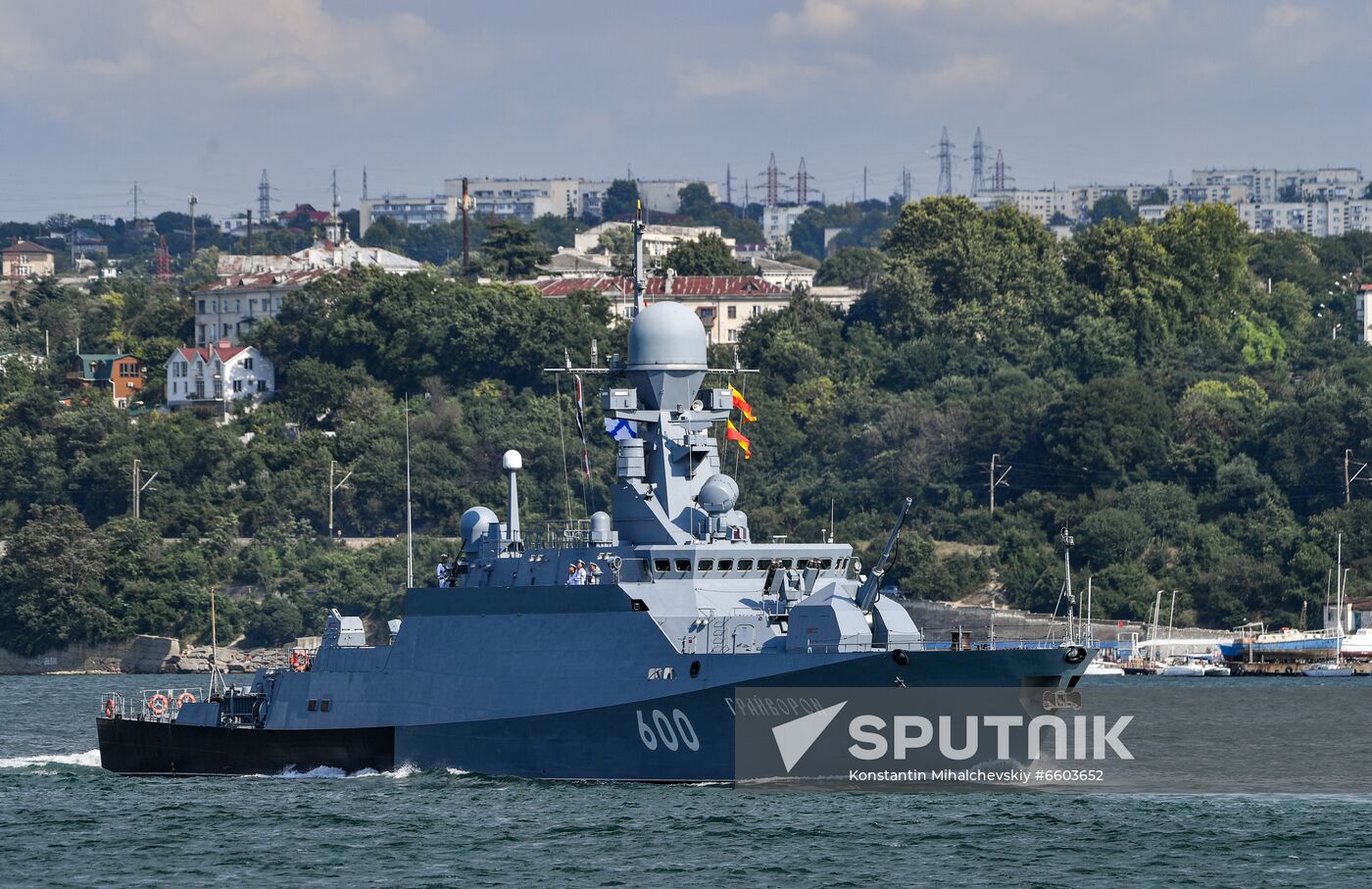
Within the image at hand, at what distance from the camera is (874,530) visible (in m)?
90.5

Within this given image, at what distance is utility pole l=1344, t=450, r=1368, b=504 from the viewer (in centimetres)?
8988

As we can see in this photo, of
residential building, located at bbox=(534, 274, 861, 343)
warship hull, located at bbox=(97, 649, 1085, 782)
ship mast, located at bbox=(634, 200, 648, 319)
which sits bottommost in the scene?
warship hull, located at bbox=(97, 649, 1085, 782)

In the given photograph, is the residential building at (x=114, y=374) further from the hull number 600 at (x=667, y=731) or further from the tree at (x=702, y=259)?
the hull number 600 at (x=667, y=731)

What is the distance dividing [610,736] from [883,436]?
64.3 m

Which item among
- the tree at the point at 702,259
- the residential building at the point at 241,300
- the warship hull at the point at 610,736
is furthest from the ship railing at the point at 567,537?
the tree at the point at 702,259

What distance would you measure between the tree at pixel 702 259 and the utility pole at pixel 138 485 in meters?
42.3

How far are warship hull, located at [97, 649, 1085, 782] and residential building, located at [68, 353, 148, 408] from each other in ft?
295

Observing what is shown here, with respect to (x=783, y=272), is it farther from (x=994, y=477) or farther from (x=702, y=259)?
(x=994, y=477)

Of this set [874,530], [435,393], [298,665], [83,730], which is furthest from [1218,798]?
[435,393]

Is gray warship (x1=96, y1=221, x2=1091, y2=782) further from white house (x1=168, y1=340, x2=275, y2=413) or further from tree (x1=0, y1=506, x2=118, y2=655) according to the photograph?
white house (x1=168, y1=340, x2=275, y2=413)

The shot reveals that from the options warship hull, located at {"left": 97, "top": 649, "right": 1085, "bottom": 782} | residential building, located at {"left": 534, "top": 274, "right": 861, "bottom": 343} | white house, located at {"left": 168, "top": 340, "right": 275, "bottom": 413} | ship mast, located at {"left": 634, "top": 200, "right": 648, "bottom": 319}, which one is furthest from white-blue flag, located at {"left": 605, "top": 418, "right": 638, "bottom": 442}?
residential building, located at {"left": 534, "top": 274, "right": 861, "bottom": 343}

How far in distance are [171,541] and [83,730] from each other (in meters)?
42.0

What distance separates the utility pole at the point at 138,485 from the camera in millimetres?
104125

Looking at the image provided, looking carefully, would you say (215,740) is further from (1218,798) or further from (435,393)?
(435,393)
